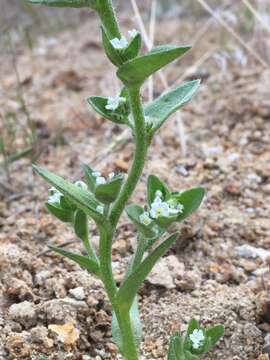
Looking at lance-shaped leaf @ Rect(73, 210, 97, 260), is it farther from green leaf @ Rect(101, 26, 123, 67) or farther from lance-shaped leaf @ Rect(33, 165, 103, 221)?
green leaf @ Rect(101, 26, 123, 67)

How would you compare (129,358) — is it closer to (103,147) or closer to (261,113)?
(103,147)

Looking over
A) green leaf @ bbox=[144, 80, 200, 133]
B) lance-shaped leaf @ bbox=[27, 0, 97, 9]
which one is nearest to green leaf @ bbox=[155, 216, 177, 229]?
green leaf @ bbox=[144, 80, 200, 133]

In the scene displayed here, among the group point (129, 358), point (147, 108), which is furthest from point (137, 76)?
point (129, 358)

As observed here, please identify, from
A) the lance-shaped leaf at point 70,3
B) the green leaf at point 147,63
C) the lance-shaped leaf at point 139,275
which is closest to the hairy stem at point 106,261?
the lance-shaped leaf at point 139,275

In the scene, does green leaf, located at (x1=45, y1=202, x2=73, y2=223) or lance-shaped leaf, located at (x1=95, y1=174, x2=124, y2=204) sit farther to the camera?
green leaf, located at (x1=45, y1=202, x2=73, y2=223)

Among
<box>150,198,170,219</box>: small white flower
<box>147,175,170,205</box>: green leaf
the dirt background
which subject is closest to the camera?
<box>150,198,170,219</box>: small white flower

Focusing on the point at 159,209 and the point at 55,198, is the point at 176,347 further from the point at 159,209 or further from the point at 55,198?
the point at 55,198

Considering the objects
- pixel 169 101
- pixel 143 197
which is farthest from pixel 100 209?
pixel 143 197
